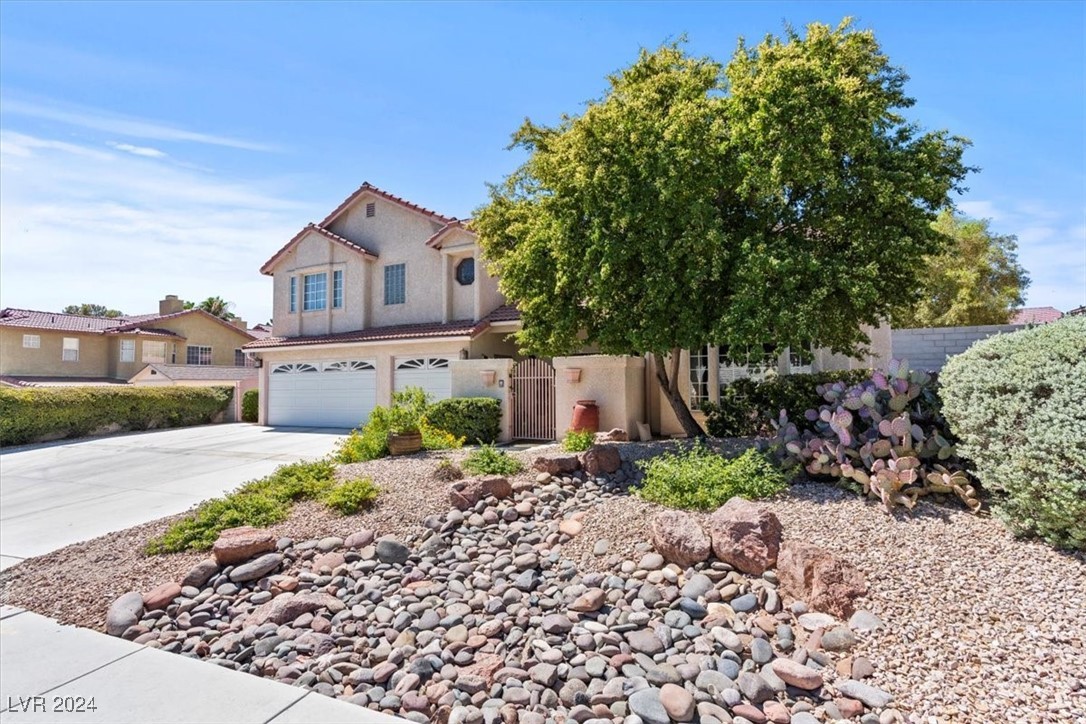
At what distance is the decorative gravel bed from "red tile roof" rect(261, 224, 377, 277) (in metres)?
14.7

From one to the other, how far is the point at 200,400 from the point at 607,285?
20680 millimetres

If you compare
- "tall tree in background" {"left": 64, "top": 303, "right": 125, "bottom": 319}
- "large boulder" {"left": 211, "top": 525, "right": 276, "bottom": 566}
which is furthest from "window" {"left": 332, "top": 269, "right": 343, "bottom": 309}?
"tall tree in background" {"left": 64, "top": 303, "right": 125, "bottom": 319}

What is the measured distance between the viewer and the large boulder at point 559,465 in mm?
7746

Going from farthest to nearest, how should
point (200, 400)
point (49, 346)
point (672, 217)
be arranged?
point (49, 346)
point (200, 400)
point (672, 217)

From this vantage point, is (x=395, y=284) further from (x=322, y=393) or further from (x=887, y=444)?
(x=887, y=444)

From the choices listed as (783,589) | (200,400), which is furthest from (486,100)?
(200,400)

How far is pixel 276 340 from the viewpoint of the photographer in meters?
21.7

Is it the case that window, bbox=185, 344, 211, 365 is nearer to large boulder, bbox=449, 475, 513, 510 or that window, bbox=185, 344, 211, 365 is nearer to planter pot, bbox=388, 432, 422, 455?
planter pot, bbox=388, 432, 422, 455

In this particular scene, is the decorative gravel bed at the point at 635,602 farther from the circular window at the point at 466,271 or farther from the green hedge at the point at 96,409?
the green hedge at the point at 96,409

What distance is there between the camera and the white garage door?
680 inches

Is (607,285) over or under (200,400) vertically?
over

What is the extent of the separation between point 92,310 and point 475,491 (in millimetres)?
67268

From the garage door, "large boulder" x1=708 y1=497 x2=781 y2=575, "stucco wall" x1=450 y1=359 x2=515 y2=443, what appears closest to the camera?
"large boulder" x1=708 y1=497 x2=781 y2=575

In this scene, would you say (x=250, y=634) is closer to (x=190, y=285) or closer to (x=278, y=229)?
(x=278, y=229)
